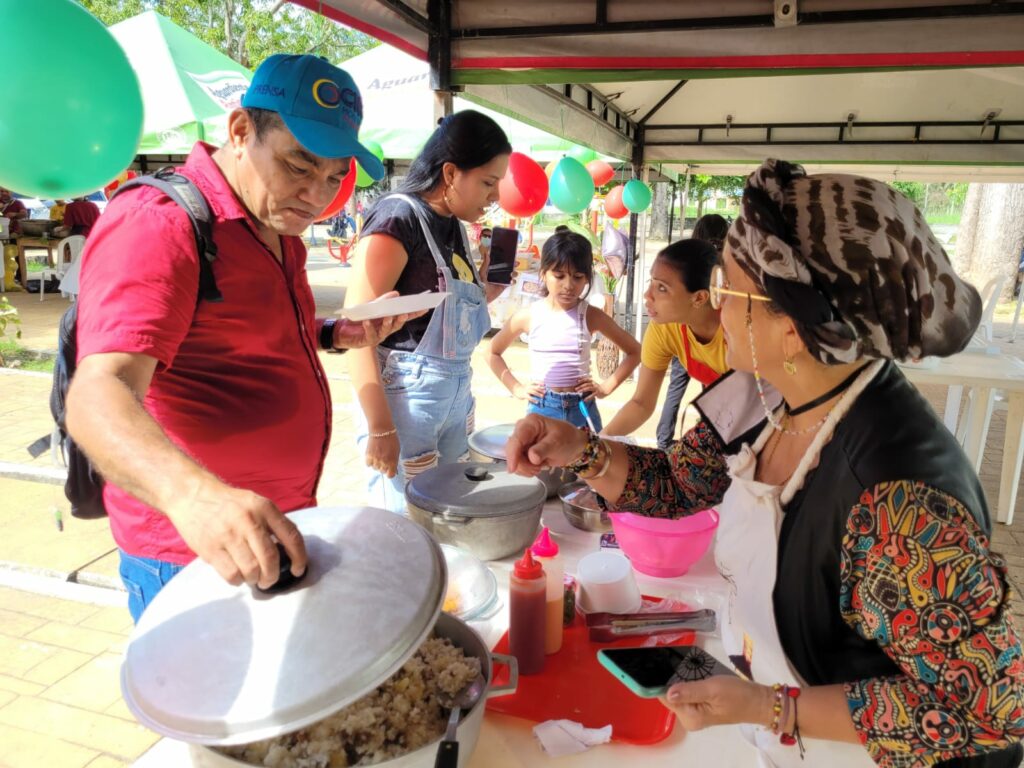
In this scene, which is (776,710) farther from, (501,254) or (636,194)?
(636,194)

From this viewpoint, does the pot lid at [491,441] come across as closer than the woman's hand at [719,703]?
No

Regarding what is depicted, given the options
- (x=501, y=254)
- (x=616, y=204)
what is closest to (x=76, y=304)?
(x=501, y=254)

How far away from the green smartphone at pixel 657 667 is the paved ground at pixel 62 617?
78.3 inches

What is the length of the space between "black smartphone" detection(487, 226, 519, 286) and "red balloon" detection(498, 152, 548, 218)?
220 centimetres

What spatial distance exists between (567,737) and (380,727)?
0.34m

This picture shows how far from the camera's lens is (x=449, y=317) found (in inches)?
83.4

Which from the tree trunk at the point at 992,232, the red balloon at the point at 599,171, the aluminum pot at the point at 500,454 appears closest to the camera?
the aluminum pot at the point at 500,454

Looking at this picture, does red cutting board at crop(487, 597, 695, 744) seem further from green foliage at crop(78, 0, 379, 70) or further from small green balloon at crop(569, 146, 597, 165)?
green foliage at crop(78, 0, 379, 70)

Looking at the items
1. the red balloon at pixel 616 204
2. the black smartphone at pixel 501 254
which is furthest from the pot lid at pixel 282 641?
the red balloon at pixel 616 204

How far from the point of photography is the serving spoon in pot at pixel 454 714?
80 cm

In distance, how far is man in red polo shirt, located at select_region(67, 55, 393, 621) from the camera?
36.4 inches

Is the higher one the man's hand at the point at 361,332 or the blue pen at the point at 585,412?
the man's hand at the point at 361,332

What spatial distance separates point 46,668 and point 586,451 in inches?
96.6

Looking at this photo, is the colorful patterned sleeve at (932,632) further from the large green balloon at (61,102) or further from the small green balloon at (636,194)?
the small green balloon at (636,194)
